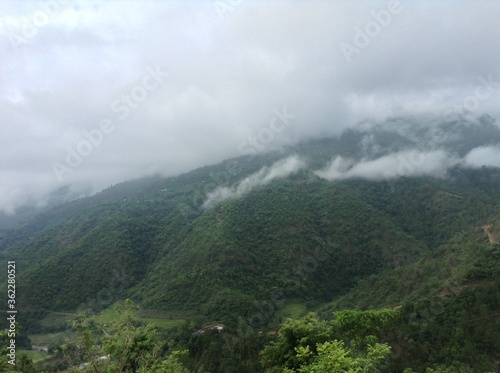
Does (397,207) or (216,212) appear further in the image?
(397,207)

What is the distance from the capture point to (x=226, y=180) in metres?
183

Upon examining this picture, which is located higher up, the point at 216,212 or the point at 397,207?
the point at 216,212

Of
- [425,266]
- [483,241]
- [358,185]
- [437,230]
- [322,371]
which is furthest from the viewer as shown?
[358,185]

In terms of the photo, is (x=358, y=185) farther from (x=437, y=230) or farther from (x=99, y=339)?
(x=99, y=339)

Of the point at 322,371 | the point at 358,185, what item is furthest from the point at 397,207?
the point at 322,371

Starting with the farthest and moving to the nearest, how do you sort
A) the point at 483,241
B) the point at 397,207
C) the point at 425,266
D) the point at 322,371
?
the point at 397,207
the point at 425,266
the point at 483,241
the point at 322,371

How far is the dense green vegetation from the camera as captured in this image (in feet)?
136

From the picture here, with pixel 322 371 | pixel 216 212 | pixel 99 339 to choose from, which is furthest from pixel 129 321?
pixel 216 212

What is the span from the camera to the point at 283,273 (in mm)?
104625

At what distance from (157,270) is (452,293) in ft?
286

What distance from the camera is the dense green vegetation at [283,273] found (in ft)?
136

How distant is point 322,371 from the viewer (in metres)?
12.3

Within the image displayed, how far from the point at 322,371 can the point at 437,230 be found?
131283 millimetres

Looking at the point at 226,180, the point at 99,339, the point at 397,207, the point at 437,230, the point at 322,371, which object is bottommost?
the point at 437,230
